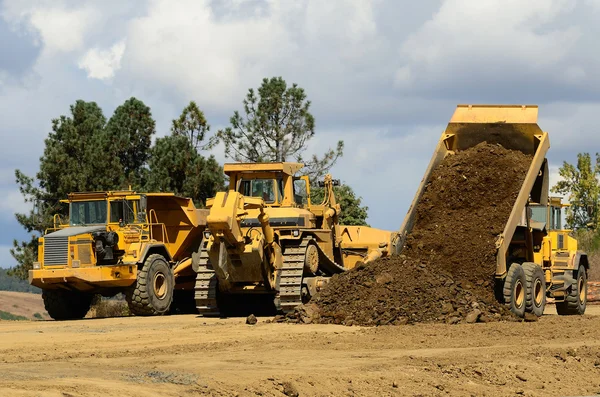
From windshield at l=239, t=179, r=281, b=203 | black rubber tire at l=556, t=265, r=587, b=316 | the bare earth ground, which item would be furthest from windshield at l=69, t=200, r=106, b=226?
the bare earth ground

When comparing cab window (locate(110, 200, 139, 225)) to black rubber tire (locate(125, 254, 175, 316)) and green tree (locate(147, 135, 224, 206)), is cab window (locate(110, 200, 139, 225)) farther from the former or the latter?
green tree (locate(147, 135, 224, 206))

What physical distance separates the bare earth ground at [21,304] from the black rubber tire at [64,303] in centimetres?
4960

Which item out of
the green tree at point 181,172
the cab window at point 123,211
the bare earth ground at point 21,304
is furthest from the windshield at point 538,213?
the bare earth ground at point 21,304

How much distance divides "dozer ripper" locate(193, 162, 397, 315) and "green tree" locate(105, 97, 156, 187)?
18950mm

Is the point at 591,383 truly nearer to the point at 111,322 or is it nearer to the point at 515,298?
the point at 515,298

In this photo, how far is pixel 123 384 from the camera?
12.5 meters

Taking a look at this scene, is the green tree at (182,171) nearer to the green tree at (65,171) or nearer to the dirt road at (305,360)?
the green tree at (65,171)

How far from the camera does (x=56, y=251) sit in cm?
2611

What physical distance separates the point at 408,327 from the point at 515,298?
3.02 metres

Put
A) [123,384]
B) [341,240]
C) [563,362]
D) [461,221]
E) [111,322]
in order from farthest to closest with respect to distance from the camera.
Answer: [341,240] < [111,322] < [461,221] < [563,362] < [123,384]

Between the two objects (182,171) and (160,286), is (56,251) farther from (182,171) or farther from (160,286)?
(182,171)

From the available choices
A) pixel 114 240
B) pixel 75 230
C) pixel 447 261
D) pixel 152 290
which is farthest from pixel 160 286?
pixel 447 261

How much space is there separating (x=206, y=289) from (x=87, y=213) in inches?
171

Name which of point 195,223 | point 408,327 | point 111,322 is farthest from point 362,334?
point 195,223
